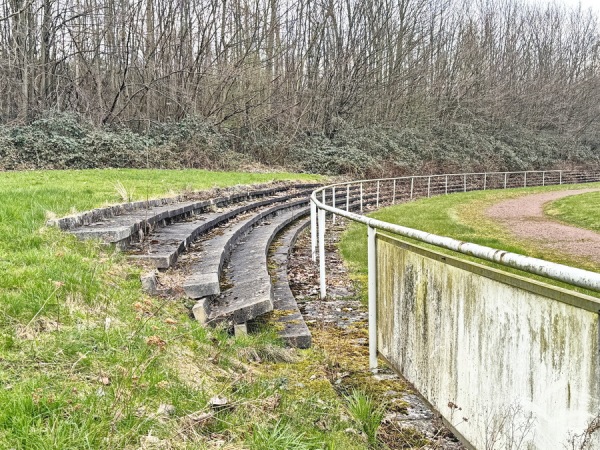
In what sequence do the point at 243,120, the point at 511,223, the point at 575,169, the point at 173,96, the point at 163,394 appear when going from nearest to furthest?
the point at 163,394
the point at 511,223
the point at 173,96
the point at 243,120
the point at 575,169

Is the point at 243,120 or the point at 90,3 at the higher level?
the point at 90,3

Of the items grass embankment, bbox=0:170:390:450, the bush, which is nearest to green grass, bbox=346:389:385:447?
grass embankment, bbox=0:170:390:450

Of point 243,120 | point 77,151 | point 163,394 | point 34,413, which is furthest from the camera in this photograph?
point 243,120

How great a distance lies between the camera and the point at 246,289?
4.86 m

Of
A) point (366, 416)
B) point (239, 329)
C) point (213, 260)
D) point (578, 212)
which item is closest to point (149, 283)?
point (239, 329)

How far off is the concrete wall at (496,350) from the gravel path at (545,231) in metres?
6.99

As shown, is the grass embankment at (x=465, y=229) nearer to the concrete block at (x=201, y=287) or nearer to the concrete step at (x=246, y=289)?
the concrete step at (x=246, y=289)

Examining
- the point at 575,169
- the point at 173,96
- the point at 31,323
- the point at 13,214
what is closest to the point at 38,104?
the point at 173,96

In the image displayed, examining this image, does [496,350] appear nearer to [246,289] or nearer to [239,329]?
[239,329]

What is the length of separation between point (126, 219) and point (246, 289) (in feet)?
7.73

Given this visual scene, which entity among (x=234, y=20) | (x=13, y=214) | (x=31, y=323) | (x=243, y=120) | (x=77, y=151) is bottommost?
(x=31, y=323)

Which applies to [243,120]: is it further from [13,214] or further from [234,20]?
[13,214]

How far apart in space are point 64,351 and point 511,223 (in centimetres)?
1307

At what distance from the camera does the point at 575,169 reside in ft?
130
